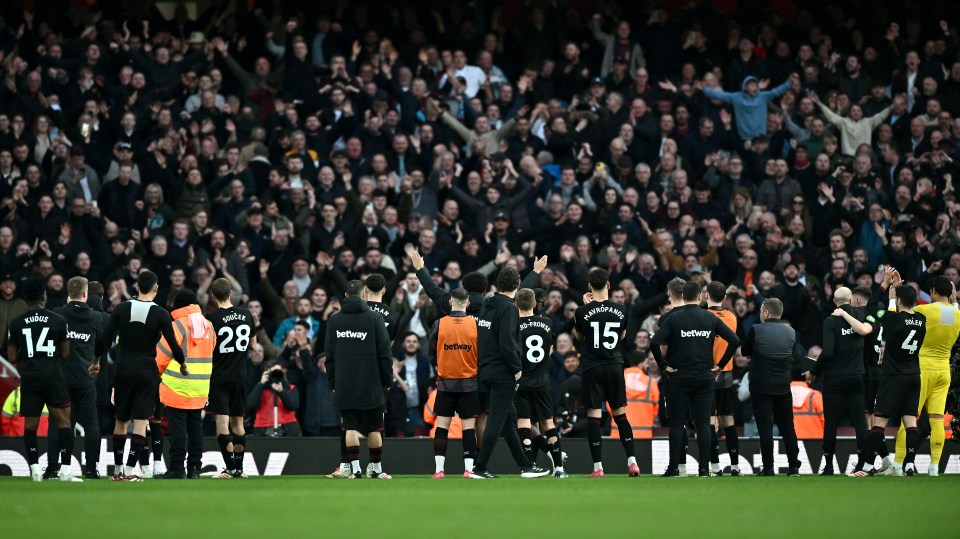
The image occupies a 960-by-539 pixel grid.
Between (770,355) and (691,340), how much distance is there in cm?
118

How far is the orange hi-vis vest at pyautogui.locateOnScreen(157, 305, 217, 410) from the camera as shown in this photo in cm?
1766

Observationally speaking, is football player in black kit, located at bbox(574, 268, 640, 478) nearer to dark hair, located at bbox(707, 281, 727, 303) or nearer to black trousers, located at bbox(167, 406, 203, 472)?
dark hair, located at bbox(707, 281, 727, 303)

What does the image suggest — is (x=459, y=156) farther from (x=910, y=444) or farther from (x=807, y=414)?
(x=910, y=444)

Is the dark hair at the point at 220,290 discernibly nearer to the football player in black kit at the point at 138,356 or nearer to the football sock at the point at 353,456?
the football player in black kit at the point at 138,356

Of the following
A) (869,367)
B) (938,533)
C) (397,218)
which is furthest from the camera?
(397,218)

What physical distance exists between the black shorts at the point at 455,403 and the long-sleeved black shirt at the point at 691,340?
226cm

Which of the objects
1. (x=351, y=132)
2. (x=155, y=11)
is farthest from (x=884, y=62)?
(x=155, y=11)

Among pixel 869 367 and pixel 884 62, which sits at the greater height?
pixel 884 62

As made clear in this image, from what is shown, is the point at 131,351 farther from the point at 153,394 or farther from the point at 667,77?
the point at 667,77

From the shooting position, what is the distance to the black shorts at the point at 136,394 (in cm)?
1708

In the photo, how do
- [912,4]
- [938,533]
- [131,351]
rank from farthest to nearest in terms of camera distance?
[912,4] → [131,351] → [938,533]

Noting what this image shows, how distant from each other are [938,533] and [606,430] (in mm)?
11527

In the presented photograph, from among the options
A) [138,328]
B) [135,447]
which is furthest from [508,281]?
[135,447]

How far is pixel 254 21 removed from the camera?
29016 mm
